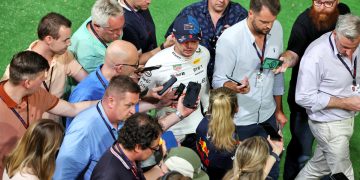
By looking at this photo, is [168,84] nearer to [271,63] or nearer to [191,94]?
[191,94]

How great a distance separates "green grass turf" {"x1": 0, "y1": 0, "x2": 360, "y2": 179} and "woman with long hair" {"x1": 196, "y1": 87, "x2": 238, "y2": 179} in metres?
2.88

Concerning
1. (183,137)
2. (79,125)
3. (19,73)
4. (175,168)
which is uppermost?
(19,73)

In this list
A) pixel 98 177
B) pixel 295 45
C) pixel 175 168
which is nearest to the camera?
pixel 98 177

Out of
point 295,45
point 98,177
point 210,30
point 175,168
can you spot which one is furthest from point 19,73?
point 295,45

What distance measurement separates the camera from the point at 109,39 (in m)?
4.65

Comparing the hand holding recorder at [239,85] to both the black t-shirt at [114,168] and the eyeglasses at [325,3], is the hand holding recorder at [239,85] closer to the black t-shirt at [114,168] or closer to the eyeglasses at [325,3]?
the eyeglasses at [325,3]

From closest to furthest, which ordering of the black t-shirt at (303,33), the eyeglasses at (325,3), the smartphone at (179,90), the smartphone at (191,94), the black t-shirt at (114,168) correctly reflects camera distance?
the black t-shirt at (114,168) → the smartphone at (191,94) → the smartphone at (179,90) → the eyeglasses at (325,3) → the black t-shirt at (303,33)

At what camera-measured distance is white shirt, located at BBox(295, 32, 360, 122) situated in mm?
4508

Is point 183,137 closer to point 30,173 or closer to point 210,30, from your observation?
point 210,30

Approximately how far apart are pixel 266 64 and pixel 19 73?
1957 millimetres

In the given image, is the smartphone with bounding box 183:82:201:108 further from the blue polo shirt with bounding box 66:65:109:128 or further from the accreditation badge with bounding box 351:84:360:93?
the accreditation badge with bounding box 351:84:360:93

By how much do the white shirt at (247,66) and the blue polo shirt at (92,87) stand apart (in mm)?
982

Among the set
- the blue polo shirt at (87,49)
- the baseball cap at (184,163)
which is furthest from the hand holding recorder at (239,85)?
the blue polo shirt at (87,49)

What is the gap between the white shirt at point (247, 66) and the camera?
4461 mm
